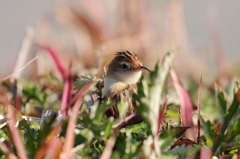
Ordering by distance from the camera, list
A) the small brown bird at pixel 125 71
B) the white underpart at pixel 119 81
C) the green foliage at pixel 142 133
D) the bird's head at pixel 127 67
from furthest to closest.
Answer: the bird's head at pixel 127 67
the small brown bird at pixel 125 71
the white underpart at pixel 119 81
the green foliage at pixel 142 133

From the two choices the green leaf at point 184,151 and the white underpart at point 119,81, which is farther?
the white underpart at point 119,81

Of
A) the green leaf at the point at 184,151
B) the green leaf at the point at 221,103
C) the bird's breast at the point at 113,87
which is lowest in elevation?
the green leaf at the point at 184,151

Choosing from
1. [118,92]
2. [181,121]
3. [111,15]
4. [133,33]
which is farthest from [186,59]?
[181,121]

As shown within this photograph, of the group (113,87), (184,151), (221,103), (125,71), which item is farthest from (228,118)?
(125,71)

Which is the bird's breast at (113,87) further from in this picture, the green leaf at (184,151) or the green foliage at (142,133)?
the green leaf at (184,151)

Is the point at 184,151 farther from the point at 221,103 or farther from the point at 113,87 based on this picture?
the point at 113,87

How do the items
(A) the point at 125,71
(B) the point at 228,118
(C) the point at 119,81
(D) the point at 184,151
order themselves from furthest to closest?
1. (A) the point at 125,71
2. (C) the point at 119,81
3. (B) the point at 228,118
4. (D) the point at 184,151

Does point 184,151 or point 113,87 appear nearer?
point 184,151

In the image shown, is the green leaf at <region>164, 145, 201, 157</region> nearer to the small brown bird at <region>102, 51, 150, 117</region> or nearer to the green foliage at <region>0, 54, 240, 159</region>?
the green foliage at <region>0, 54, 240, 159</region>

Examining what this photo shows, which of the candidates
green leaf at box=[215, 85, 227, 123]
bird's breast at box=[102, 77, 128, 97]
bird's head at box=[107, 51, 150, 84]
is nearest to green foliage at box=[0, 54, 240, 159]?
green leaf at box=[215, 85, 227, 123]

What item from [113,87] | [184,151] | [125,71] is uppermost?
[125,71]

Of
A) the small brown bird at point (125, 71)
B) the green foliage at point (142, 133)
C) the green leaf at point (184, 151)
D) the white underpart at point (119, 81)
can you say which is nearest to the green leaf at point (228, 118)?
the green foliage at point (142, 133)
